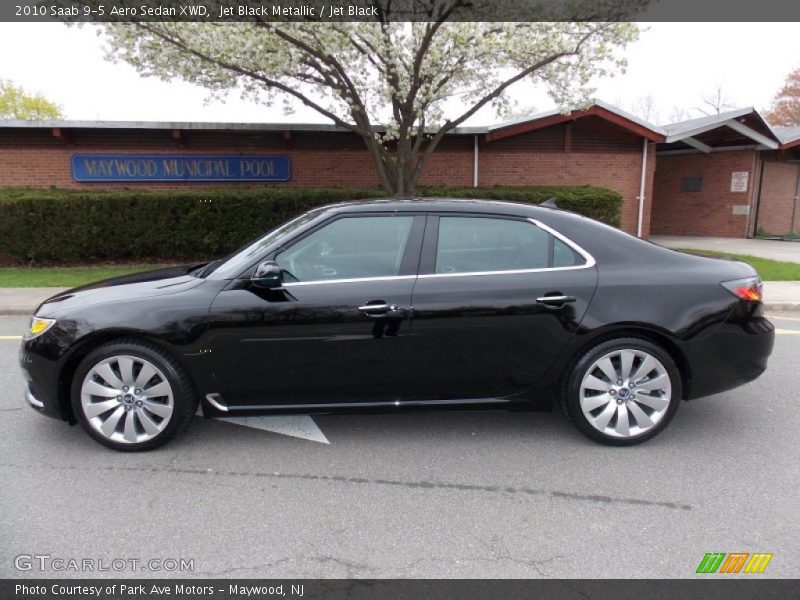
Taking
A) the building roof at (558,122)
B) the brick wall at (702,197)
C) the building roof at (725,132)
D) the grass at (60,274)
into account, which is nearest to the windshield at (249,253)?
the grass at (60,274)

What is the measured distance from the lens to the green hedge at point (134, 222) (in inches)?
418

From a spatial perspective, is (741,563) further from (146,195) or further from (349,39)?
(146,195)

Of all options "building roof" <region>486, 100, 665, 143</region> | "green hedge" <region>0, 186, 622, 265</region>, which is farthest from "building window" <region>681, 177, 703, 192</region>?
"green hedge" <region>0, 186, 622, 265</region>

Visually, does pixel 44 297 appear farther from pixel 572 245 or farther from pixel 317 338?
pixel 572 245

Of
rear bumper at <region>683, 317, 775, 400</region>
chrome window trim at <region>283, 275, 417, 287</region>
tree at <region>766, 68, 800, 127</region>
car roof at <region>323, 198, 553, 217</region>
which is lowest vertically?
rear bumper at <region>683, 317, 775, 400</region>

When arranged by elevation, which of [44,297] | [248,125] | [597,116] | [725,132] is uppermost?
[597,116]

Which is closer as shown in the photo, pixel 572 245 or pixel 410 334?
pixel 410 334

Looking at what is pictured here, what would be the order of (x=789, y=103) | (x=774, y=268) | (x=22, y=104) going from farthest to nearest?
(x=22, y=104)
(x=789, y=103)
(x=774, y=268)

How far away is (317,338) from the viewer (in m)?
3.14

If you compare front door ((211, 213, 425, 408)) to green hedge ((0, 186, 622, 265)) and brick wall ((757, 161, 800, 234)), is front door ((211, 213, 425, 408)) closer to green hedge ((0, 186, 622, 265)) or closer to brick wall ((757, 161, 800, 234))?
green hedge ((0, 186, 622, 265))

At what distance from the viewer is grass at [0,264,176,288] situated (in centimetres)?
916

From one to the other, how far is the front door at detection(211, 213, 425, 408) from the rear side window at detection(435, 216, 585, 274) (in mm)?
273

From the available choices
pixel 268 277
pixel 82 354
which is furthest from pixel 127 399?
pixel 268 277

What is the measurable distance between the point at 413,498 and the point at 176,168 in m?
12.4
